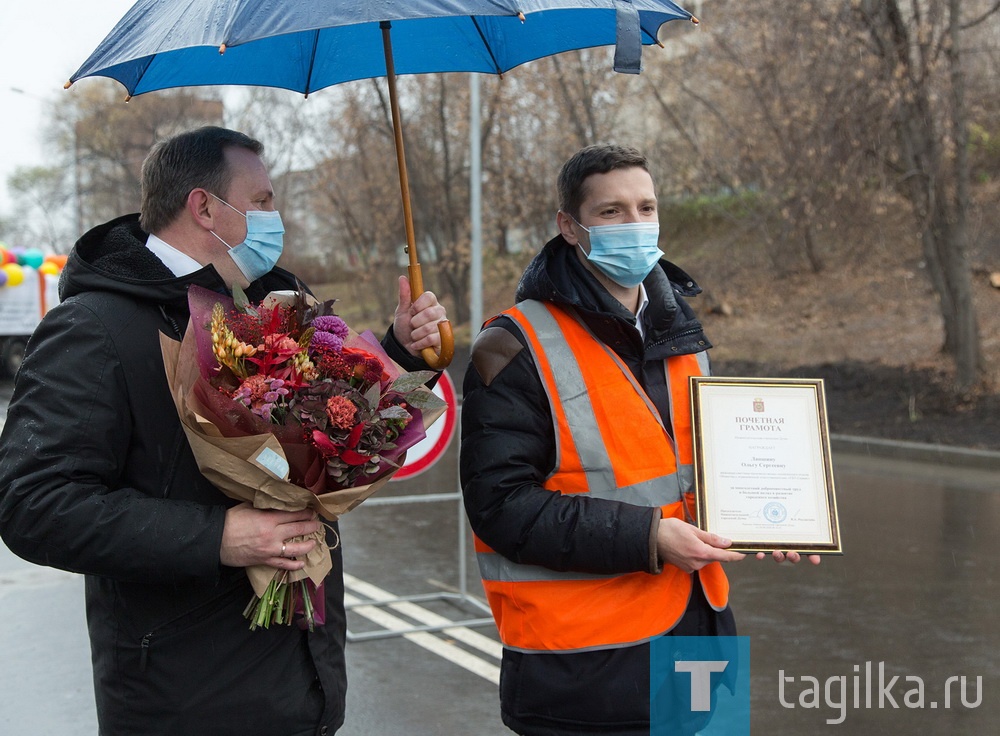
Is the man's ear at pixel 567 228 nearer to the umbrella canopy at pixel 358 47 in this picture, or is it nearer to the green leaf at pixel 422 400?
the umbrella canopy at pixel 358 47

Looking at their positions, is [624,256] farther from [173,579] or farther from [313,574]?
[173,579]

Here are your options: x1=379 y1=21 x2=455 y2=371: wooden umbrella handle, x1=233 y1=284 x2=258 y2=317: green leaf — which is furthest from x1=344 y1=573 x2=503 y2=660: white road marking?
x1=233 y1=284 x2=258 y2=317: green leaf

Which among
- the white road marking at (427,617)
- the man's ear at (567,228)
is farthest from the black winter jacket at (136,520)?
the white road marking at (427,617)

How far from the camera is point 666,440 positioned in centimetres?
287

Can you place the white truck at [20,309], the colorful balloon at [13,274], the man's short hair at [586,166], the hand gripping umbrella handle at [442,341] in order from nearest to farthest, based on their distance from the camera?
the hand gripping umbrella handle at [442,341]
the man's short hair at [586,166]
the colorful balloon at [13,274]
the white truck at [20,309]

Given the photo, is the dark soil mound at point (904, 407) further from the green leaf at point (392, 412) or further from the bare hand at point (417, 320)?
the green leaf at point (392, 412)

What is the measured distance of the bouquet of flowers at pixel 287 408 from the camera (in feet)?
7.41

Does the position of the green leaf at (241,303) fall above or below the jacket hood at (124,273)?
below

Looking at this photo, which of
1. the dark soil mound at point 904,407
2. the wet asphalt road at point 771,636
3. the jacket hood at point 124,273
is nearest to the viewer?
the jacket hood at point 124,273

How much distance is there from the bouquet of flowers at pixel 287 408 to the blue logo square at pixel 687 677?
0.93 meters

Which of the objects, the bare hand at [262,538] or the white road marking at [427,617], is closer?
the bare hand at [262,538]

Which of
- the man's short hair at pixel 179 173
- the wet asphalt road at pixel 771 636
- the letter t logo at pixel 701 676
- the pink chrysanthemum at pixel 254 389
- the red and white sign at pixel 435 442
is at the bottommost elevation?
the wet asphalt road at pixel 771 636

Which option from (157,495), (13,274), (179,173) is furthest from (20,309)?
(157,495)

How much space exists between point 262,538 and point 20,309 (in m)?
24.9
